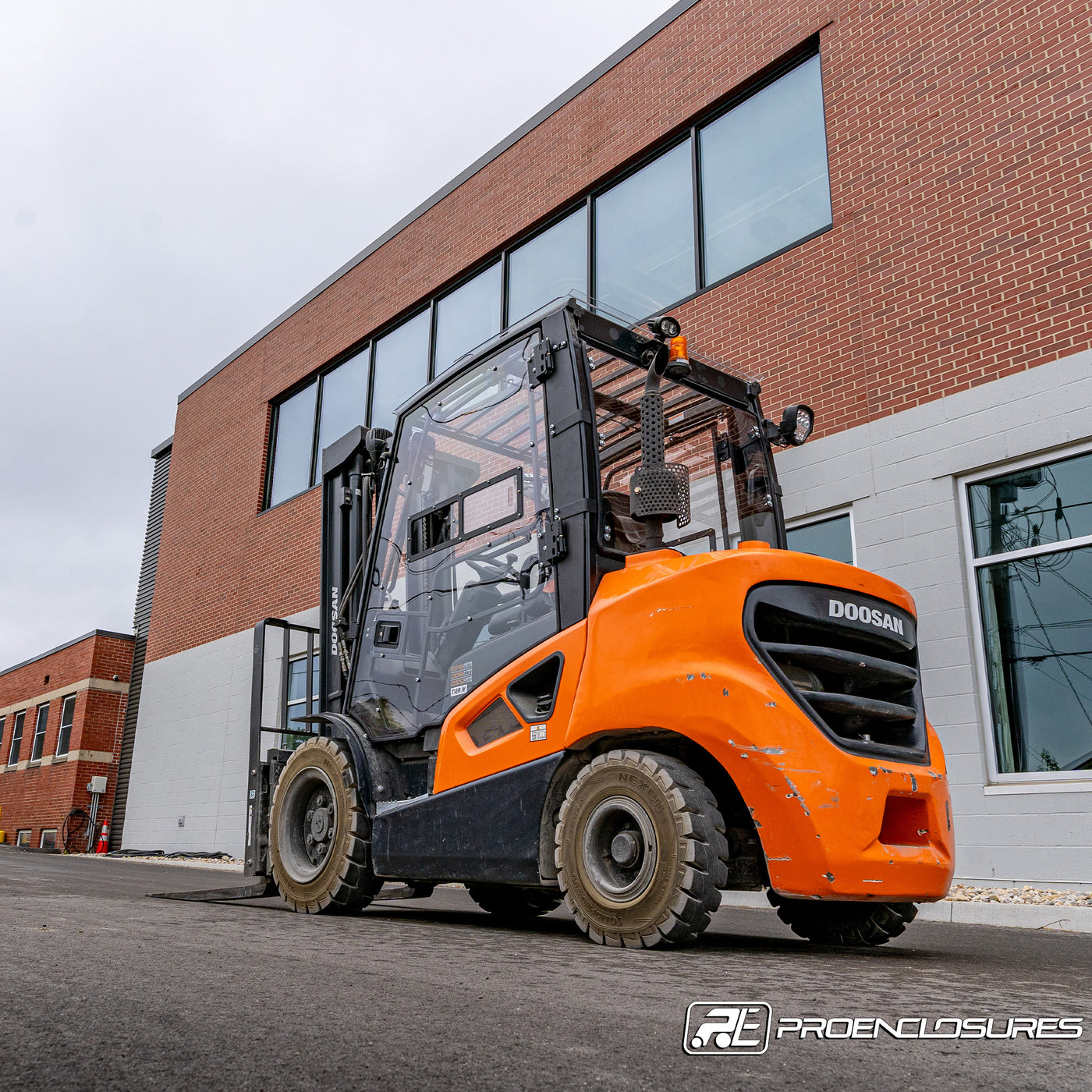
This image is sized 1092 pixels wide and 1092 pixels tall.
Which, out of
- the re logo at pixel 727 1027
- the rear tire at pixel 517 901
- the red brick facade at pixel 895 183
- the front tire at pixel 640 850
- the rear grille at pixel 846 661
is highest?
the red brick facade at pixel 895 183

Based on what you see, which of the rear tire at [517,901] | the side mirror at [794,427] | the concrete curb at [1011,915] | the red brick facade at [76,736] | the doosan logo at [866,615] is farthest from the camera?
the red brick facade at [76,736]

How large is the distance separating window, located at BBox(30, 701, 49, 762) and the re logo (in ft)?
101

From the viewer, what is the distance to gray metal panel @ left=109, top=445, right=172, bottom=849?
76.9ft

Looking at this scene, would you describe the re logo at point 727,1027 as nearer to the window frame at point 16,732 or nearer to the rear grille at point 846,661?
the rear grille at point 846,661

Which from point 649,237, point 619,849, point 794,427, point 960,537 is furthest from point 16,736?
point 619,849

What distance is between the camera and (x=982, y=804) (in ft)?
28.1

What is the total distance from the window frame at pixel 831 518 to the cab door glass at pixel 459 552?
16.1 feet

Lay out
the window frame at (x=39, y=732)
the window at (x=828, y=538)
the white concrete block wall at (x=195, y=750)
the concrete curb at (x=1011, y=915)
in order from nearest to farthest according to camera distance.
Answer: the concrete curb at (x=1011, y=915) < the window at (x=828, y=538) < the white concrete block wall at (x=195, y=750) < the window frame at (x=39, y=732)

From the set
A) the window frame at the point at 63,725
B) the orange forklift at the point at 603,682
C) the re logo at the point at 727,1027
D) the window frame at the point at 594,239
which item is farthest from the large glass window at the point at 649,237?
the window frame at the point at 63,725

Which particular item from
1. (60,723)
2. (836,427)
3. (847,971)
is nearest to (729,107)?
(836,427)

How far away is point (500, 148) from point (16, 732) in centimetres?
2533

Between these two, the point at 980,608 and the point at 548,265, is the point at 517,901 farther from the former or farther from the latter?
the point at 548,265

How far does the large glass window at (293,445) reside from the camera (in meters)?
19.4

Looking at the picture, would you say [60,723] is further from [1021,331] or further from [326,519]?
[1021,331]
